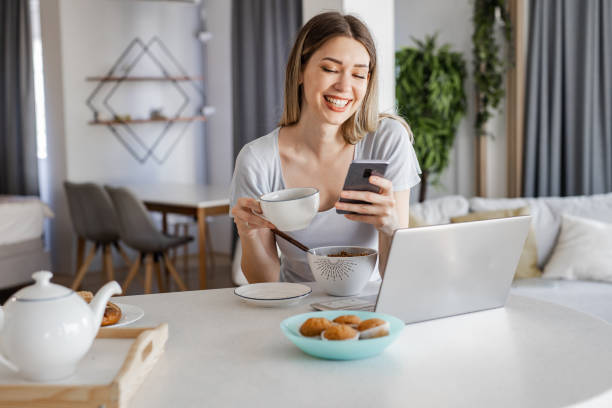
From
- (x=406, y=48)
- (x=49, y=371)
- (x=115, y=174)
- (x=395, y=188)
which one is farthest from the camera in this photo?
(x=115, y=174)

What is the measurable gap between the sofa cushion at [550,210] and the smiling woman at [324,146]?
1870 mm

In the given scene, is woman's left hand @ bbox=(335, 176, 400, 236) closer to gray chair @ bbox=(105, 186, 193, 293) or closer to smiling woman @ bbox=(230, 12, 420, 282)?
smiling woman @ bbox=(230, 12, 420, 282)

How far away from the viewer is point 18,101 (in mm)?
5672

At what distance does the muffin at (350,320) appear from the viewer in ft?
3.72

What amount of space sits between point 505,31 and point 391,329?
3.91 meters

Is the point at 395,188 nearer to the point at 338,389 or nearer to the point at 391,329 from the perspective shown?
the point at 391,329

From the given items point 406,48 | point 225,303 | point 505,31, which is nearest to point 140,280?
point 406,48

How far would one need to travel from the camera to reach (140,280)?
5203 mm

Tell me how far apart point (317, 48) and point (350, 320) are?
0.87 m

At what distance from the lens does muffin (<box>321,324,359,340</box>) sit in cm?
107

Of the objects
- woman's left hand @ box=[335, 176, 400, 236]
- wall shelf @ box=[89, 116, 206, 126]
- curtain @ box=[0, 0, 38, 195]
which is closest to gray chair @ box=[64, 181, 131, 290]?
wall shelf @ box=[89, 116, 206, 126]

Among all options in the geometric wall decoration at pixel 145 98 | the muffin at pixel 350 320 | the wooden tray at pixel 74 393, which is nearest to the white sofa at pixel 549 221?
the muffin at pixel 350 320

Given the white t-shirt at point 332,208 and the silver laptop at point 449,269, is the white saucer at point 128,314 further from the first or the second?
the white t-shirt at point 332,208

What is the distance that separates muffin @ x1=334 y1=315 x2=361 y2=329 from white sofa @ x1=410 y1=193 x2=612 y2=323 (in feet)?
7.22
